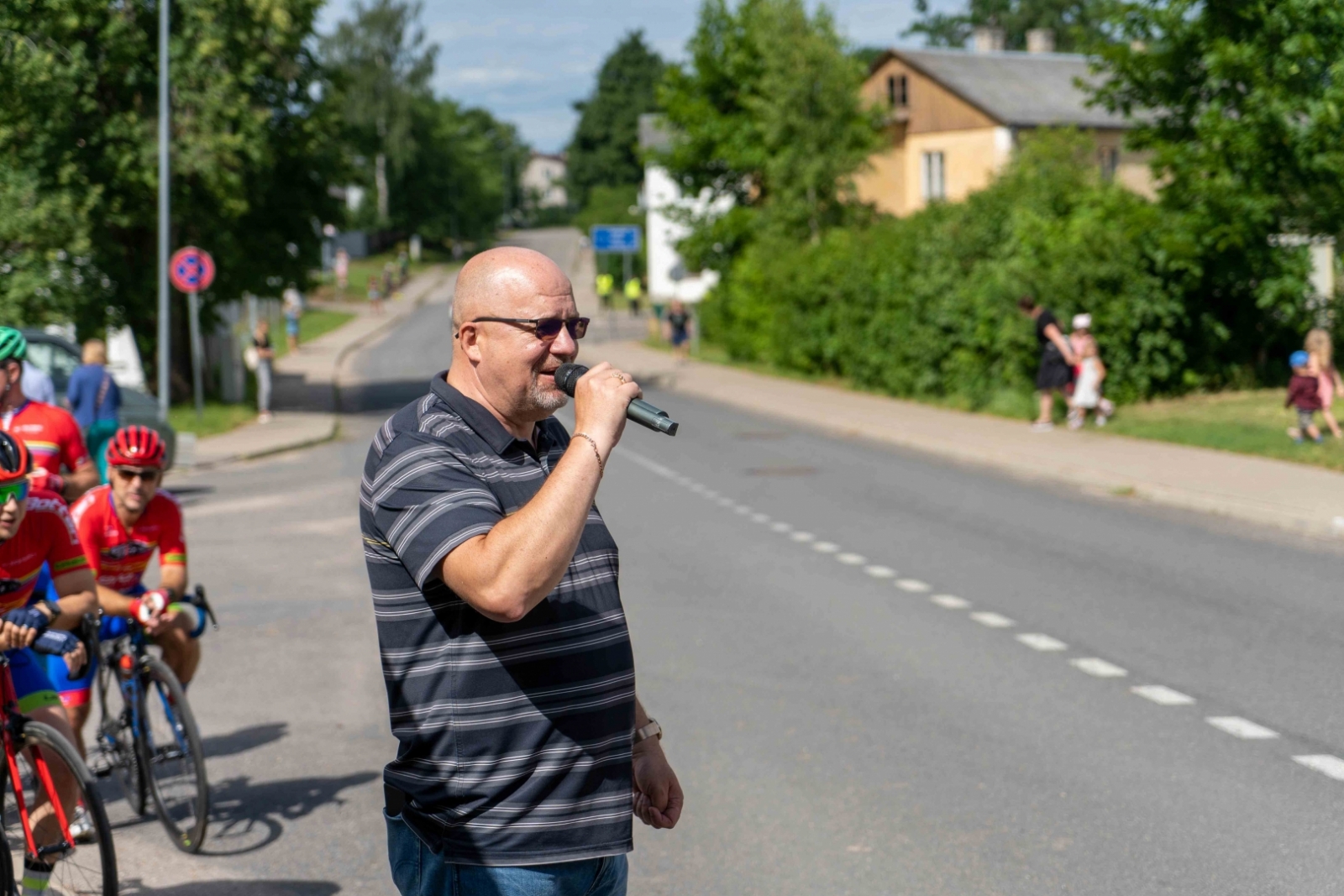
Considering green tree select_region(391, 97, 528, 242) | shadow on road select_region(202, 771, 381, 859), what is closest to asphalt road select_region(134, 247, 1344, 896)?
shadow on road select_region(202, 771, 381, 859)

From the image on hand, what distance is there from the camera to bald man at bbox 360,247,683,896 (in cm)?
266

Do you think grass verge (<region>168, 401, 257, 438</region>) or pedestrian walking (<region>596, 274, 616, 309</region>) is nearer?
grass verge (<region>168, 401, 257, 438</region>)

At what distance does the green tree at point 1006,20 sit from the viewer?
90.2 metres

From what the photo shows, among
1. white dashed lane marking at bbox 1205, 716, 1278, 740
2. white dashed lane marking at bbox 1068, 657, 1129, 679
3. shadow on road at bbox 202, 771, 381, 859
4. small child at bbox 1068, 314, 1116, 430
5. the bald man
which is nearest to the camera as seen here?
the bald man

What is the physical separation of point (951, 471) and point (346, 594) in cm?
947

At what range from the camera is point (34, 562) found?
506 cm

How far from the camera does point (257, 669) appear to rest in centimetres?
913

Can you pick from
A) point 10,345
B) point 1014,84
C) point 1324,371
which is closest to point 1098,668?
point 10,345

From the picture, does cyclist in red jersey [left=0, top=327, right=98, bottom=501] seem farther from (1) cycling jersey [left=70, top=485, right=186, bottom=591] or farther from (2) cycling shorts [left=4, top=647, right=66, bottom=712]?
(2) cycling shorts [left=4, top=647, right=66, bottom=712]

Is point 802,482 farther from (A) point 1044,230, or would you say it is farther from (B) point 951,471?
(A) point 1044,230

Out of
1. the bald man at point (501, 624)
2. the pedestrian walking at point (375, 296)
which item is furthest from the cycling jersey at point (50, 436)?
the pedestrian walking at point (375, 296)

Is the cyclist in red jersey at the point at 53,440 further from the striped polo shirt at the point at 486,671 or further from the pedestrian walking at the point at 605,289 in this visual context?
the pedestrian walking at the point at 605,289

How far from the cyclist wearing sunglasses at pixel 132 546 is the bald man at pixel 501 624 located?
11.2 ft

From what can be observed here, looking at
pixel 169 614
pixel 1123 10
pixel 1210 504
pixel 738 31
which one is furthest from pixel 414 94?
pixel 169 614
